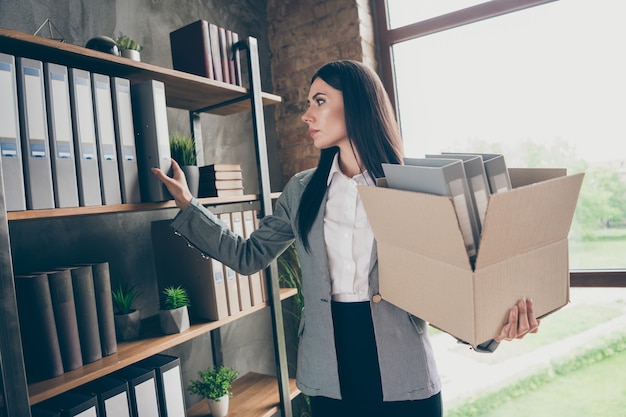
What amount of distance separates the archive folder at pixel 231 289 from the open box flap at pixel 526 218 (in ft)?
3.47

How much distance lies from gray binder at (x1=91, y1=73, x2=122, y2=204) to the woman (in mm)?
128

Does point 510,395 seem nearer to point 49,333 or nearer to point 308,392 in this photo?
point 308,392

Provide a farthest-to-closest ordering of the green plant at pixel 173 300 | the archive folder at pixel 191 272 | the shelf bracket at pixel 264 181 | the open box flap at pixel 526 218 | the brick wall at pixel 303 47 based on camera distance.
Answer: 1. the brick wall at pixel 303 47
2. the shelf bracket at pixel 264 181
3. the archive folder at pixel 191 272
4. the green plant at pixel 173 300
5. the open box flap at pixel 526 218

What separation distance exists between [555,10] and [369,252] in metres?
1.66

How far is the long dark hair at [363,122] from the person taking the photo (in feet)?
4.47

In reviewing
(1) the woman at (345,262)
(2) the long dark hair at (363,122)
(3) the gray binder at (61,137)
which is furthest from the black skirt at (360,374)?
(3) the gray binder at (61,137)

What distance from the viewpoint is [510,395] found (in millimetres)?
2398

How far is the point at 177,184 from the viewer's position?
1.35 m

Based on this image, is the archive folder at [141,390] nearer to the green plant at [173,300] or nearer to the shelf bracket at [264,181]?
the green plant at [173,300]

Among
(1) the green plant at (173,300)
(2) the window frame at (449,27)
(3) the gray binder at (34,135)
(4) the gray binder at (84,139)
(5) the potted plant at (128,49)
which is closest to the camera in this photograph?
(3) the gray binder at (34,135)

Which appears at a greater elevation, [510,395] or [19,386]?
[19,386]

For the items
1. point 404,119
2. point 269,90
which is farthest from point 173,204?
point 404,119

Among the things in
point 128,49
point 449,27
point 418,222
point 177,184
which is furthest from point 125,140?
point 449,27

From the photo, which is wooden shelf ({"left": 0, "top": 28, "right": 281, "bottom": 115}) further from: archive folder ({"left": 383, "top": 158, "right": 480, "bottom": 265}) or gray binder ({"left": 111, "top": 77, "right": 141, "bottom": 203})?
archive folder ({"left": 383, "top": 158, "right": 480, "bottom": 265})
